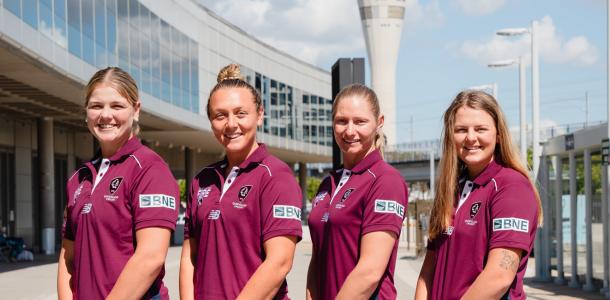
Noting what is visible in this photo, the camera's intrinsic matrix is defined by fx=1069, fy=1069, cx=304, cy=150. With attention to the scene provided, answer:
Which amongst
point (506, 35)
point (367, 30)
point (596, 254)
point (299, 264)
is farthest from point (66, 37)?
point (367, 30)

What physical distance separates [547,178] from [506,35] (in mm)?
5066

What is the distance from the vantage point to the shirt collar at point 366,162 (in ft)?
17.6

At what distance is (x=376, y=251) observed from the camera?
508 centimetres

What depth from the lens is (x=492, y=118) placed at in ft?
16.8

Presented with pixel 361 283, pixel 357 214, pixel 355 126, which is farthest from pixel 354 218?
pixel 355 126

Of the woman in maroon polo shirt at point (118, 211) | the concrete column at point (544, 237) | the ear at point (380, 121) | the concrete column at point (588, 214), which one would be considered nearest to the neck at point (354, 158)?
the ear at point (380, 121)

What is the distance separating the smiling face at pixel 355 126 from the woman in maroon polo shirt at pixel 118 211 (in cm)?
101

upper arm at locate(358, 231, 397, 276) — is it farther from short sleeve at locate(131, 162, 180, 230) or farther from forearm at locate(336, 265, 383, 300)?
short sleeve at locate(131, 162, 180, 230)

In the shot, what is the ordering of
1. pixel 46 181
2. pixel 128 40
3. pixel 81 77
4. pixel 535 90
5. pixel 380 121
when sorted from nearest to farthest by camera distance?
1. pixel 380 121
2. pixel 535 90
3. pixel 81 77
4. pixel 128 40
5. pixel 46 181

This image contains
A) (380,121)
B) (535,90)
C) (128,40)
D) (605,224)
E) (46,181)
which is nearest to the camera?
(380,121)

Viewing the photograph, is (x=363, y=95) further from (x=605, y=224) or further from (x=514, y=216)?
(x=605, y=224)

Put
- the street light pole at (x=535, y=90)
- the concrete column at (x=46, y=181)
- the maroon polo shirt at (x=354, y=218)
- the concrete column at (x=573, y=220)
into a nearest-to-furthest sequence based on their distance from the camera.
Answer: the maroon polo shirt at (x=354, y=218) → the concrete column at (x=573, y=220) → the street light pole at (x=535, y=90) → the concrete column at (x=46, y=181)

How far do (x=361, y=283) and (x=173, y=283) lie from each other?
15.0m

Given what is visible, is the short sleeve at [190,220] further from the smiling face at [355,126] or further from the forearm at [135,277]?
the smiling face at [355,126]
